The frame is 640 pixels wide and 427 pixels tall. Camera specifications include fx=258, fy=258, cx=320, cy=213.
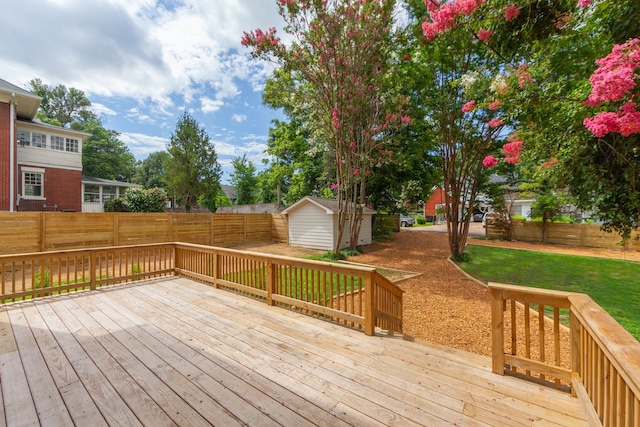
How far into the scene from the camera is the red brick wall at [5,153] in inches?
437

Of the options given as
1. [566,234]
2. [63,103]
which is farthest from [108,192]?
[566,234]

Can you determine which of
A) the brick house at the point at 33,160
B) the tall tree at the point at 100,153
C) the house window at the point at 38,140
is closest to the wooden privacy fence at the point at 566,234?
the brick house at the point at 33,160

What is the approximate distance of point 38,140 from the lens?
13523 mm

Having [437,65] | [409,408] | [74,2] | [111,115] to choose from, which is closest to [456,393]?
[409,408]

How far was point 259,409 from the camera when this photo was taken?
1.86 metres

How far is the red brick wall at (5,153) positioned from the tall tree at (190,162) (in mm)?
7504

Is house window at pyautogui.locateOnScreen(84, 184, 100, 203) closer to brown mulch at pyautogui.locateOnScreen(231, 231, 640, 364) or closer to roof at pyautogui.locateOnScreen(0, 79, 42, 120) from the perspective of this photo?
roof at pyautogui.locateOnScreen(0, 79, 42, 120)

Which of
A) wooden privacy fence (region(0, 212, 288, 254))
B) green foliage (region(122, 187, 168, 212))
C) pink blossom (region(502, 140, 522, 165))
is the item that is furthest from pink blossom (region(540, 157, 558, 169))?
green foliage (region(122, 187, 168, 212))

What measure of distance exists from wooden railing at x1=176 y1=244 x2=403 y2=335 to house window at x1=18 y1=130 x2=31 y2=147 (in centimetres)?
1434

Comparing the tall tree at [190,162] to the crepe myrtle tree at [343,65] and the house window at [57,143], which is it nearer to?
the house window at [57,143]

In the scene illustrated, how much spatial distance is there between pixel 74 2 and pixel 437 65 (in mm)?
10059

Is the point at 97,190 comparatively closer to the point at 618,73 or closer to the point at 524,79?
the point at 524,79

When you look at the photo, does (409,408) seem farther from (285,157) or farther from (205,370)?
(285,157)

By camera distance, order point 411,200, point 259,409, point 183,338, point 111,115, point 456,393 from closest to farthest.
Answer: point 259,409
point 456,393
point 183,338
point 411,200
point 111,115
